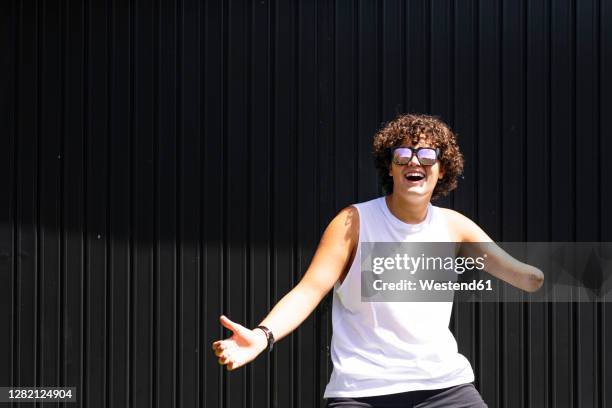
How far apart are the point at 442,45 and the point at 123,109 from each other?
1.87 meters

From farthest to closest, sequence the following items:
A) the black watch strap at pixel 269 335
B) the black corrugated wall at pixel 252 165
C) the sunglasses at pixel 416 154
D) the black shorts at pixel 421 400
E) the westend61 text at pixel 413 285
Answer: the black corrugated wall at pixel 252 165, the sunglasses at pixel 416 154, the westend61 text at pixel 413 285, the black shorts at pixel 421 400, the black watch strap at pixel 269 335

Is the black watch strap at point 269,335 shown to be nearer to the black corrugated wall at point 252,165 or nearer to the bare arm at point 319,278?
the bare arm at point 319,278

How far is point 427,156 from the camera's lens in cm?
299

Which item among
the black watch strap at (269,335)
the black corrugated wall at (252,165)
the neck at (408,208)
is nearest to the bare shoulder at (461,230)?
the neck at (408,208)

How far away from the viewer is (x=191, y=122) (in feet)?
15.4

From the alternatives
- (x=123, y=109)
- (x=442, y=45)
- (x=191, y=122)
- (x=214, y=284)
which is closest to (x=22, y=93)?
(x=123, y=109)

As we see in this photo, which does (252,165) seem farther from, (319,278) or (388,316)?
(388,316)

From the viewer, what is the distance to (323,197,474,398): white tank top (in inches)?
108

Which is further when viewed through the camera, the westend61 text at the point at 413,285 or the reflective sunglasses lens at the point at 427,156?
the reflective sunglasses lens at the point at 427,156

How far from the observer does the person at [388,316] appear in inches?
108

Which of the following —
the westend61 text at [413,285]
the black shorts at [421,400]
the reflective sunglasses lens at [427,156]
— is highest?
the reflective sunglasses lens at [427,156]

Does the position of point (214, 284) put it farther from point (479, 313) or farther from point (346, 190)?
point (479, 313)

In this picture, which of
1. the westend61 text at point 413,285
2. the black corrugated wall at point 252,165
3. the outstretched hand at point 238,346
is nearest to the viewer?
the outstretched hand at point 238,346

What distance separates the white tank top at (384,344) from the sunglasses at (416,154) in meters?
0.25
